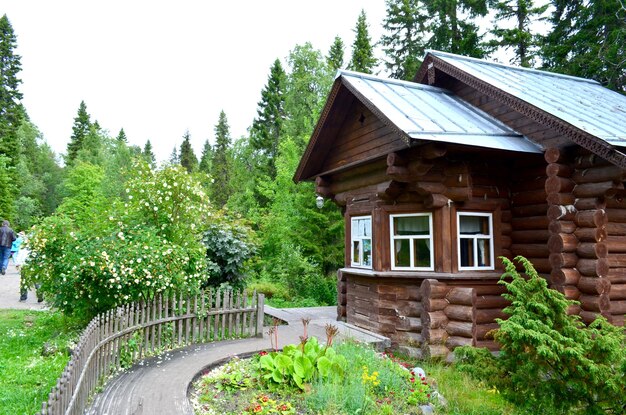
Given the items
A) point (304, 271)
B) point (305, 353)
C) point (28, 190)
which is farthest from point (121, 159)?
point (305, 353)

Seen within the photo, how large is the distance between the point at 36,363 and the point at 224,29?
8780 mm

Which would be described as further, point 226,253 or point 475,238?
point 226,253

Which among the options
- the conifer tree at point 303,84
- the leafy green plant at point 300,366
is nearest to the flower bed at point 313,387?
the leafy green plant at point 300,366

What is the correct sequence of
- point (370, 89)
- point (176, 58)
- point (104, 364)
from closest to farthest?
point (104, 364) → point (370, 89) → point (176, 58)

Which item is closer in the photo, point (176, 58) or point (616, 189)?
point (616, 189)

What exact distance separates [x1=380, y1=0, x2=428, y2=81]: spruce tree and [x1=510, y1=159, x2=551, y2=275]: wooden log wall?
674 inches

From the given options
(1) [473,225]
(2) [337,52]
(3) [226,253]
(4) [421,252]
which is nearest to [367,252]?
(4) [421,252]

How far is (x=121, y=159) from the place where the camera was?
49531 millimetres

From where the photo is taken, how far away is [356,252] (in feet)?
37.0

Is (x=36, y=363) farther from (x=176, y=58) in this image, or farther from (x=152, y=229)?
(x=176, y=58)

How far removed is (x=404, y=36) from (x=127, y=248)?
22.9 metres

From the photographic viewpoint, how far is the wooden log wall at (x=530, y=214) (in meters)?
8.80

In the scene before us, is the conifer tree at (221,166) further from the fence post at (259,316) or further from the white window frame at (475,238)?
the white window frame at (475,238)

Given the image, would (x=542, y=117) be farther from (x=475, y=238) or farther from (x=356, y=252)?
(x=356, y=252)
